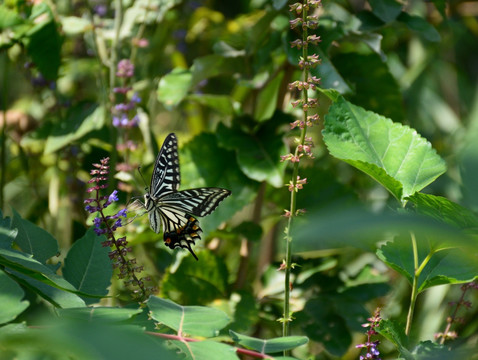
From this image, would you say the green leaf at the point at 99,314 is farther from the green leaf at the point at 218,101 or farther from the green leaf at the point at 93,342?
the green leaf at the point at 218,101

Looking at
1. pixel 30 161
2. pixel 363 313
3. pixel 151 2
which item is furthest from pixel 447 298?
pixel 30 161

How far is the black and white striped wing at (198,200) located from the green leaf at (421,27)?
1.45 ft

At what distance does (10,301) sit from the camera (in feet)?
1.55

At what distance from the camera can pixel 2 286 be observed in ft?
1.59

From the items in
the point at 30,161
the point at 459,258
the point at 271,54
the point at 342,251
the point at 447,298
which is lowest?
the point at 447,298

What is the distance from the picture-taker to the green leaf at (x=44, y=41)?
105 cm

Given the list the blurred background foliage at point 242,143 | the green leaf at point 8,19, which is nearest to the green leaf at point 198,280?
the blurred background foliage at point 242,143

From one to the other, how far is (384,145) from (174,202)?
39 centimetres

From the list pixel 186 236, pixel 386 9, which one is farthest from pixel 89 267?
pixel 386 9

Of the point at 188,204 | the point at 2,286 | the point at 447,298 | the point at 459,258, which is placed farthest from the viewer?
the point at 447,298

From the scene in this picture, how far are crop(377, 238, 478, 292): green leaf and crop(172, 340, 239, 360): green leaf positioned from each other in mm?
205

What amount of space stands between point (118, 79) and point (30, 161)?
1.31 feet

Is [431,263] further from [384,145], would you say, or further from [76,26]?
[76,26]

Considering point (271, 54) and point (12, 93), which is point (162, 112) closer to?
point (12, 93)
